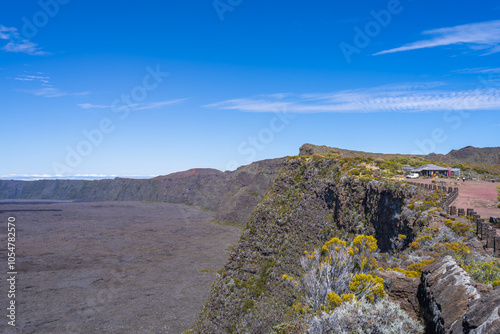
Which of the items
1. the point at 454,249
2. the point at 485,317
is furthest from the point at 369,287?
the point at 485,317

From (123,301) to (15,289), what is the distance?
19.0m

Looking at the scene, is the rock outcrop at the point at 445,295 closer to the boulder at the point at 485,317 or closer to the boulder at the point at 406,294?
the boulder at the point at 406,294

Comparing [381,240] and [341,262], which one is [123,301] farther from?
[341,262]

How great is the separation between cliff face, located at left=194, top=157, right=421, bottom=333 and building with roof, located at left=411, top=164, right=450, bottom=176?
600 inches

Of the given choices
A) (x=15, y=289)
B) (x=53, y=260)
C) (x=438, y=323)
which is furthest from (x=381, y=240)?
(x=53, y=260)

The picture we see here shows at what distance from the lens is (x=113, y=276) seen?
64.1 m

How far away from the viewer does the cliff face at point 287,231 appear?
3045 cm

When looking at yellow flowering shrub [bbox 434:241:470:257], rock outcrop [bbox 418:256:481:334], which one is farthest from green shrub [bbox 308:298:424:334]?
yellow flowering shrub [bbox 434:241:470:257]

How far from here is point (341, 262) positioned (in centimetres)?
1728

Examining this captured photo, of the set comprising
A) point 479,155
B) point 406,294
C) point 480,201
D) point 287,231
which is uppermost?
point 479,155

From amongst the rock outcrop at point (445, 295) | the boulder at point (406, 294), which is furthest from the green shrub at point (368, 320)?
the rock outcrop at point (445, 295)

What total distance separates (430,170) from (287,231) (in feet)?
92.4

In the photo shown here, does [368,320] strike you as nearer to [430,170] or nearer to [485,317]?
Answer: [485,317]

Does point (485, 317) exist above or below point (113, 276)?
above
